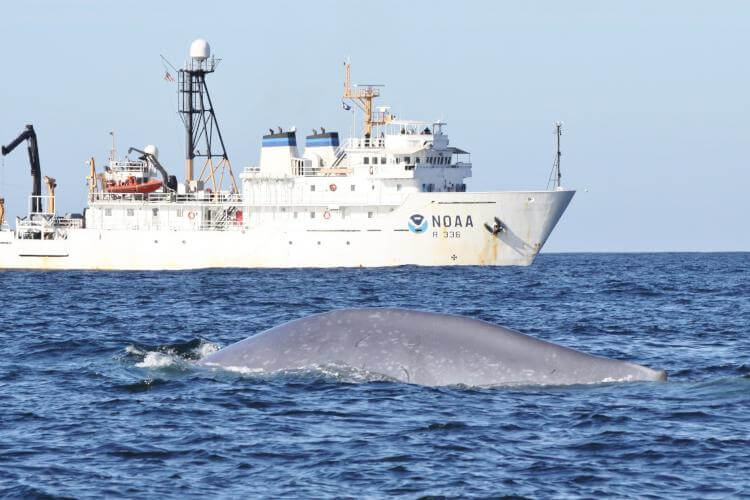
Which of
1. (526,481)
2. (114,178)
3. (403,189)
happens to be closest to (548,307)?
(526,481)

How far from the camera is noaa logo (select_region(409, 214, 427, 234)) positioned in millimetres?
65125

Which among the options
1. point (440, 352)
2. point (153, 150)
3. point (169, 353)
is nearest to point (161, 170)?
point (153, 150)

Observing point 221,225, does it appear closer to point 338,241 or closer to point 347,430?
point 338,241

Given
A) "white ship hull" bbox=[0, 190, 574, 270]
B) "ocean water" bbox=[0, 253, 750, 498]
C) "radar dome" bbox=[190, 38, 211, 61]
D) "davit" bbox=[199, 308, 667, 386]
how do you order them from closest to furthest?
"ocean water" bbox=[0, 253, 750, 498], "davit" bbox=[199, 308, 667, 386], "white ship hull" bbox=[0, 190, 574, 270], "radar dome" bbox=[190, 38, 211, 61]

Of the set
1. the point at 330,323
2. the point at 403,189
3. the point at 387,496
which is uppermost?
the point at 403,189

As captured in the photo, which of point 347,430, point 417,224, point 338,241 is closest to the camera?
point 347,430

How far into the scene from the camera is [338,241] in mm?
66438

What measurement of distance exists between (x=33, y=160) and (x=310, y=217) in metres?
20.9

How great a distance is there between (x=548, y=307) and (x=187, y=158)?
5219 cm

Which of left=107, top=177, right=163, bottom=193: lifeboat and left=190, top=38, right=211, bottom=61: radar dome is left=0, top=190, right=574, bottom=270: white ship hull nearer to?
left=107, top=177, right=163, bottom=193: lifeboat

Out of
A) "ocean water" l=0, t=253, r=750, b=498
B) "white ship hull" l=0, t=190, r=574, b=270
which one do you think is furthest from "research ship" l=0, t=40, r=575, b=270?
"ocean water" l=0, t=253, r=750, b=498

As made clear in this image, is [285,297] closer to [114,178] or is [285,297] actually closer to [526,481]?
[526,481]

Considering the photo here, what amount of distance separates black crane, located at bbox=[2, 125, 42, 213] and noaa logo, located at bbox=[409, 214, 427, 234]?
25.3 metres

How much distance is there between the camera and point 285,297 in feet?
128
